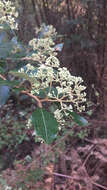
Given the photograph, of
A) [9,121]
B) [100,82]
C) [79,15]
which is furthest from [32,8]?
[9,121]

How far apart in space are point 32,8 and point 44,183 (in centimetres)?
120

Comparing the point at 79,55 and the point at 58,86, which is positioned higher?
the point at 79,55

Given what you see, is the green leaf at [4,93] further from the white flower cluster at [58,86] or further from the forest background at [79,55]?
the forest background at [79,55]

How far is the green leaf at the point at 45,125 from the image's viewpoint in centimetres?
70

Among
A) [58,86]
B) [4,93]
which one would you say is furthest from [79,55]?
A: [58,86]

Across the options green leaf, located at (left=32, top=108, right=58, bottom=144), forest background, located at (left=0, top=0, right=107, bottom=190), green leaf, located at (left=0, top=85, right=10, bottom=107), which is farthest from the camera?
forest background, located at (left=0, top=0, right=107, bottom=190)

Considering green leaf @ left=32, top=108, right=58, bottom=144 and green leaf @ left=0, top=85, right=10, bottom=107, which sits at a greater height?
green leaf @ left=0, top=85, right=10, bottom=107

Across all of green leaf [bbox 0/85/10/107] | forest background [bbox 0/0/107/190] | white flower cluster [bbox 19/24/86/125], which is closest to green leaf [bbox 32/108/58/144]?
white flower cluster [bbox 19/24/86/125]

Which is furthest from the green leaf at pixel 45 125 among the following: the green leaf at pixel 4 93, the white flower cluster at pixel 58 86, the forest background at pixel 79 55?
the forest background at pixel 79 55

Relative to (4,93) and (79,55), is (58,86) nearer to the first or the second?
(4,93)

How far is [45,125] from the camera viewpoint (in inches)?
29.0

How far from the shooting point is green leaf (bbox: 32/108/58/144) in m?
0.70

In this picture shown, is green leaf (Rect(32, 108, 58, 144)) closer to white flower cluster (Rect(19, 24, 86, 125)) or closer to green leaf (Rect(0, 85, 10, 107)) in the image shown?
white flower cluster (Rect(19, 24, 86, 125))

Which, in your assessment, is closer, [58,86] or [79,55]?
[58,86]
